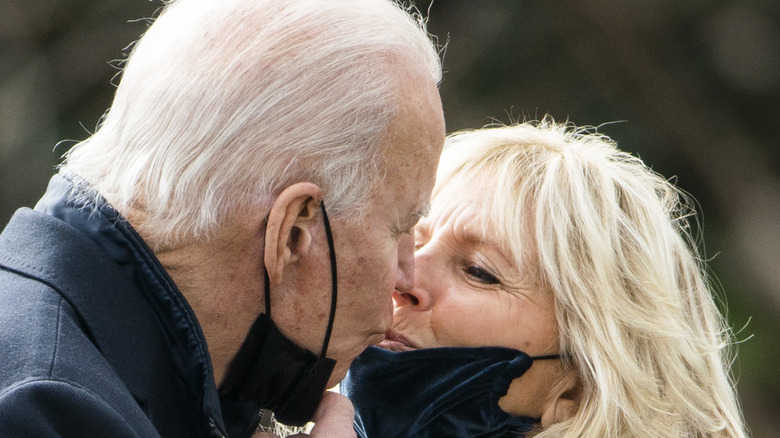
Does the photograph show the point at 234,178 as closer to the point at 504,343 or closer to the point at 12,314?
the point at 12,314

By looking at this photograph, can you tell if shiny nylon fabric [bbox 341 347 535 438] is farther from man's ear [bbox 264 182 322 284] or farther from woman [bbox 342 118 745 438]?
man's ear [bbox 264 182 322 284]

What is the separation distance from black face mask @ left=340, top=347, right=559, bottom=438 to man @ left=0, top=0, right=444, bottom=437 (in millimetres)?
599

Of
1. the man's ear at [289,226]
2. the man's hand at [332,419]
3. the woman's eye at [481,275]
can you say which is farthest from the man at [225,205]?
the woman's eye at [481,275]

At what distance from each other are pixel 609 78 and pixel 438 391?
809 centimetres

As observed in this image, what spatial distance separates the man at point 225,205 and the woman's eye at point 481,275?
72cm

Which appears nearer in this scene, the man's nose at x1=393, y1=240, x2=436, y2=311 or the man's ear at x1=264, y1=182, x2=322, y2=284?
the man's ear at x1=264, y1=182, x2=322, y2=284

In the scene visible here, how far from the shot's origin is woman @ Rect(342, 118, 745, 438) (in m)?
3.29

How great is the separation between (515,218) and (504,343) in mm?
396

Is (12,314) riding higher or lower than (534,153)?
higher

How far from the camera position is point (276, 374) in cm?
277

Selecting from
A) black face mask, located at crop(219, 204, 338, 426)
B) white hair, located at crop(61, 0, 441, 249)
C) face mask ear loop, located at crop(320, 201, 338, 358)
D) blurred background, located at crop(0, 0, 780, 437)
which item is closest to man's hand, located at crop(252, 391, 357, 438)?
black face mask, located at crop(219, 204, 338, 426)

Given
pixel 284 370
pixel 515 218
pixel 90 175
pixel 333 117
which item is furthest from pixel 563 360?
pixel 90 175

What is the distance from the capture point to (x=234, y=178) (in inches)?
97.3

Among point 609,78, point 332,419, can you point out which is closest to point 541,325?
point 332,419
